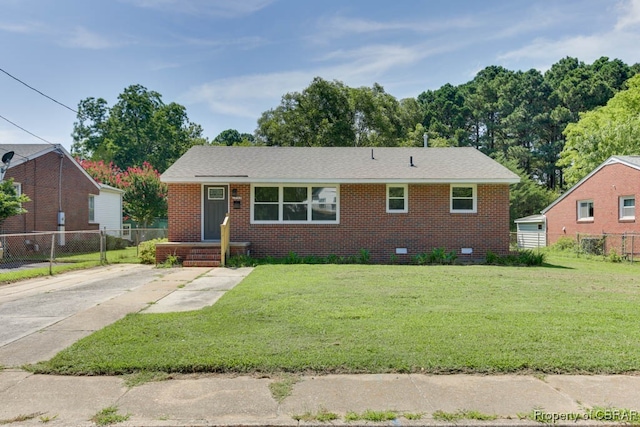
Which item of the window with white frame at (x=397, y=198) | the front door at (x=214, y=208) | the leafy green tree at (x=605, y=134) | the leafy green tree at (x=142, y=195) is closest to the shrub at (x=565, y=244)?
the leafy green tree at (x=605, y=134)

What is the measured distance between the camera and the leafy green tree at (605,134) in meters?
26.4

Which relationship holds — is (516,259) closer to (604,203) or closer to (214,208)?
(214,208)

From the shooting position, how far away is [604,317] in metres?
5.57

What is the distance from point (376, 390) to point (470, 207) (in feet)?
38.5

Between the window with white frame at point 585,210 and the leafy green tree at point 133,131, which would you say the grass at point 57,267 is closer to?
the window with white frame at point 585,210

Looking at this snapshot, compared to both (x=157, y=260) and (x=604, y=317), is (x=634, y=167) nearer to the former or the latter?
(x=604, y=317)

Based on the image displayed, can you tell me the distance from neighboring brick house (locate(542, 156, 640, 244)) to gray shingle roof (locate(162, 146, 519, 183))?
8066 mm

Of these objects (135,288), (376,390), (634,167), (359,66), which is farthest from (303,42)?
(376,390)

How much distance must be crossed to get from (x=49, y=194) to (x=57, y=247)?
2.74 m

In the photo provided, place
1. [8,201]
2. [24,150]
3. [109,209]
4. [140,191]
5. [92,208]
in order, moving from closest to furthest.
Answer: [8,201]
[24,150]
[92,208]
[109,209]
[140,191]

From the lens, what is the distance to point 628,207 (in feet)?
61.9

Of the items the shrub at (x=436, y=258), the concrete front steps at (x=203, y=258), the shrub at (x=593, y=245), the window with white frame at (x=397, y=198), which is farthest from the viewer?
the shrub at (x=593, y=245)

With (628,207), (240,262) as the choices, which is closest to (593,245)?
(628,207)

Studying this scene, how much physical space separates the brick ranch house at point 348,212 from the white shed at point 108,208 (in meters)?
12.8
